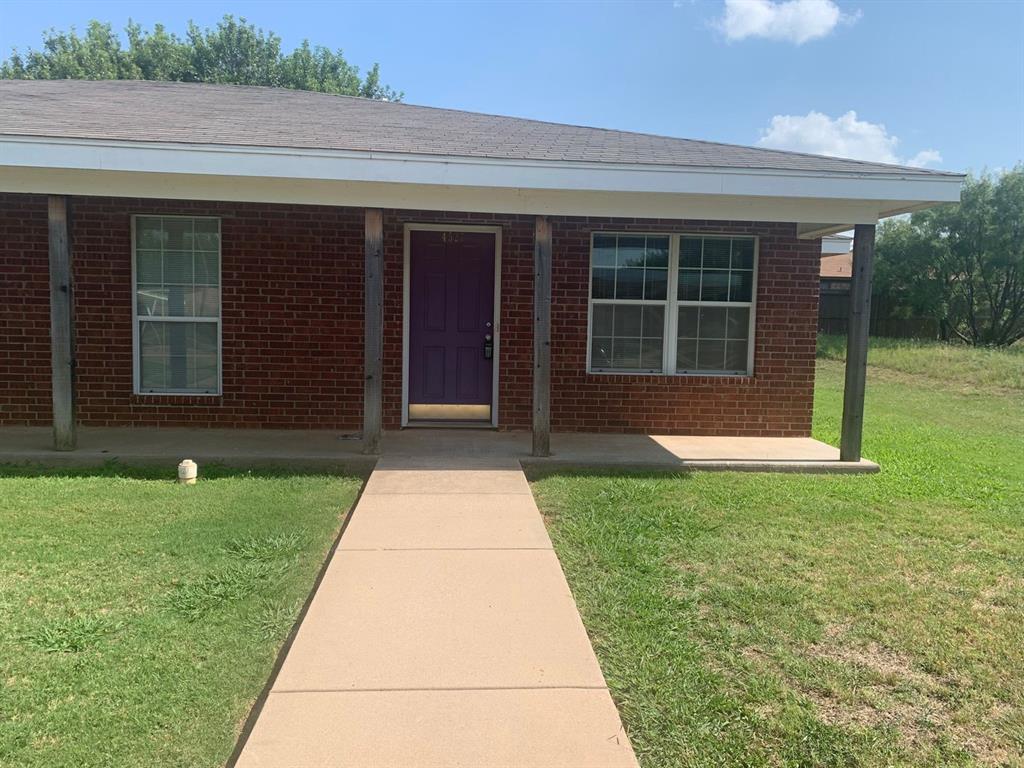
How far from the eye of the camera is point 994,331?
2802cm

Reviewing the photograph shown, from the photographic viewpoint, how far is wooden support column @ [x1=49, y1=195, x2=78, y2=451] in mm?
6707

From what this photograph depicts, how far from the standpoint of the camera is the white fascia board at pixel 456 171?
613cm

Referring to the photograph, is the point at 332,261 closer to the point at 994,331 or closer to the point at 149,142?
the point at 149,142

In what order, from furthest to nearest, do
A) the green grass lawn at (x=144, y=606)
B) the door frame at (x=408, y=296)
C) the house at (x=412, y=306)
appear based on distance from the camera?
the door frame at (x=408, y=296) → the house at (x=412, y=306) → the green grass lawn at (x=144, y=606)

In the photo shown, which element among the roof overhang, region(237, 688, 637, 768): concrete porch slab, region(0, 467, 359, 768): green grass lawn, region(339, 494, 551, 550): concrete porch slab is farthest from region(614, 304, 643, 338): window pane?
region(237, 688, 637, 768): concrete porch slab

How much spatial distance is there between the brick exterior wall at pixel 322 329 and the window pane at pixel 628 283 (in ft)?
1.26

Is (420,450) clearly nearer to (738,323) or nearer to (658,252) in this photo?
(658,252)

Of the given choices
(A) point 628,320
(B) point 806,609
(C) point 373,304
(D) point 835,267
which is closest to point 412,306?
(C) point 373,304

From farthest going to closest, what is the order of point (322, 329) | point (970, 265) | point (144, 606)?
point (970, 265) → point (322, 329) → point (144, 606)

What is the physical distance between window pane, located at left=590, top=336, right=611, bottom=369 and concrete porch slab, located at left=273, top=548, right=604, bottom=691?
439cm

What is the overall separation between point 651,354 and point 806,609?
5108 millimetres

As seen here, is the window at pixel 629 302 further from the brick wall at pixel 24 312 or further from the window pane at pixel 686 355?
the brick wall at pixel 24 312

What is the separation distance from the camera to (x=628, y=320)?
349 inches

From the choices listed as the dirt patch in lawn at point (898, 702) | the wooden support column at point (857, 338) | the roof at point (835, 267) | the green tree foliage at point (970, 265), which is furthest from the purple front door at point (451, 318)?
the roof at point (835, 267)
